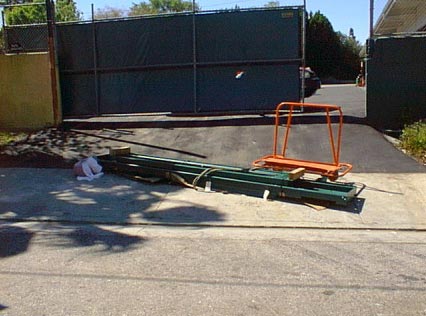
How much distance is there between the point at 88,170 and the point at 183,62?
15.3 feet

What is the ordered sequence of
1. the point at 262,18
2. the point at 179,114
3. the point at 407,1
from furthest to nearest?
the point at 407,1 < the point at 179,114 < the point at 262,18

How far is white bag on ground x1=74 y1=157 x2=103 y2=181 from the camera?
8492 millimetres

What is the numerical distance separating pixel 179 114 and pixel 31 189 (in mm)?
5169

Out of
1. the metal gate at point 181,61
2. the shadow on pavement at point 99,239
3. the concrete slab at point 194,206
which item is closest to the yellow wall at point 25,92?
the metal gate at point 181,61

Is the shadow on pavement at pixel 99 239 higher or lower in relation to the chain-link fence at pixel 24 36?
lower

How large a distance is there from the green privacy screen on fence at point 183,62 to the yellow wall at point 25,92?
50cm

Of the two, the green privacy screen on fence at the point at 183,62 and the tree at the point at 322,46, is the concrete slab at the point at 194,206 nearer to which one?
the green privacy screen on fence at the point at 183,62

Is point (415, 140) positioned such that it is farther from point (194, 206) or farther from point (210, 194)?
point (194, 206)

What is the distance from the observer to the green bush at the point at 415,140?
30.4 feet

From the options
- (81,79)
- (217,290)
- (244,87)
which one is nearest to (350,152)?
(244,87)

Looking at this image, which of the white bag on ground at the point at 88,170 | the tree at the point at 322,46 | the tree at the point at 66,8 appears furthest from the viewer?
the tree at the point at 322,46

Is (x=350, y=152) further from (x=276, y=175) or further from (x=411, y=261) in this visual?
(x=411, y=261)

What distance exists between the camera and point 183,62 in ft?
39.9

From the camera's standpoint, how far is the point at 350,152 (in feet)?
30.9
